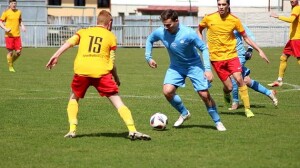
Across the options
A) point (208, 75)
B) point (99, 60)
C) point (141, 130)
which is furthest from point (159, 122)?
point (99, 60)

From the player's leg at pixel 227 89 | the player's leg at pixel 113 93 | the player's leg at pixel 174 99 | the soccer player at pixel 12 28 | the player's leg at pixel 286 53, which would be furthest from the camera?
the soccer player at pixel 12 28

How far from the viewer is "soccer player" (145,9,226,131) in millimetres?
11758

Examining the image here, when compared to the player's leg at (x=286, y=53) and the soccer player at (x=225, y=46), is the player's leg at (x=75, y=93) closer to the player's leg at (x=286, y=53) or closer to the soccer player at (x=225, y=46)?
the soccer player at (x=225, y=46)

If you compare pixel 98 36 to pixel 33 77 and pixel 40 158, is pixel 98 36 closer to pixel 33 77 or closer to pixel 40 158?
pixel 40 158

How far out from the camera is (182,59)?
40.7 ft

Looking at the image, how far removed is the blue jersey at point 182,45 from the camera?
11.9 m

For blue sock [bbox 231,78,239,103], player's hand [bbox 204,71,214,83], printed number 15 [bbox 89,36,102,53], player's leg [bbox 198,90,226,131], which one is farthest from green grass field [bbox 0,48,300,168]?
printed number 15 [bbox 89,36,102,53]

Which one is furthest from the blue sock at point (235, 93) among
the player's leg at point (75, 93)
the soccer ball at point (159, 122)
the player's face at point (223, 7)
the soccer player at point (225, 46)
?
the player's leg at point (75, 93)

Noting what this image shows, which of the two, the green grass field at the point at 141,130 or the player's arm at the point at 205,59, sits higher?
the player's arm at the point at 205,59

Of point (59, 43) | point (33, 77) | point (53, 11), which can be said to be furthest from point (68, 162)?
point (53, 11)

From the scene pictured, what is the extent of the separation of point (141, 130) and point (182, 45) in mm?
1529

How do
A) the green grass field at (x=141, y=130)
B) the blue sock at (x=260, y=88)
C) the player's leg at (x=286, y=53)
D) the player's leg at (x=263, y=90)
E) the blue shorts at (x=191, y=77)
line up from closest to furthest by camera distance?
1. the green grass field at (x=141, y=130)
2. the blue shorts at (x=191, y=77)
3. the player's leg at (x=263, y=90)
4. the blue sock at (x=260, y=88)
5. the player's leg at (x=286, y=53)

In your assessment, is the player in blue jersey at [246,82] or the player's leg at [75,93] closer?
the player's leg at [75,93]

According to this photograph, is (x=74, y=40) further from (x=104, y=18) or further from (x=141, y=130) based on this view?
(x=141, y=130)
